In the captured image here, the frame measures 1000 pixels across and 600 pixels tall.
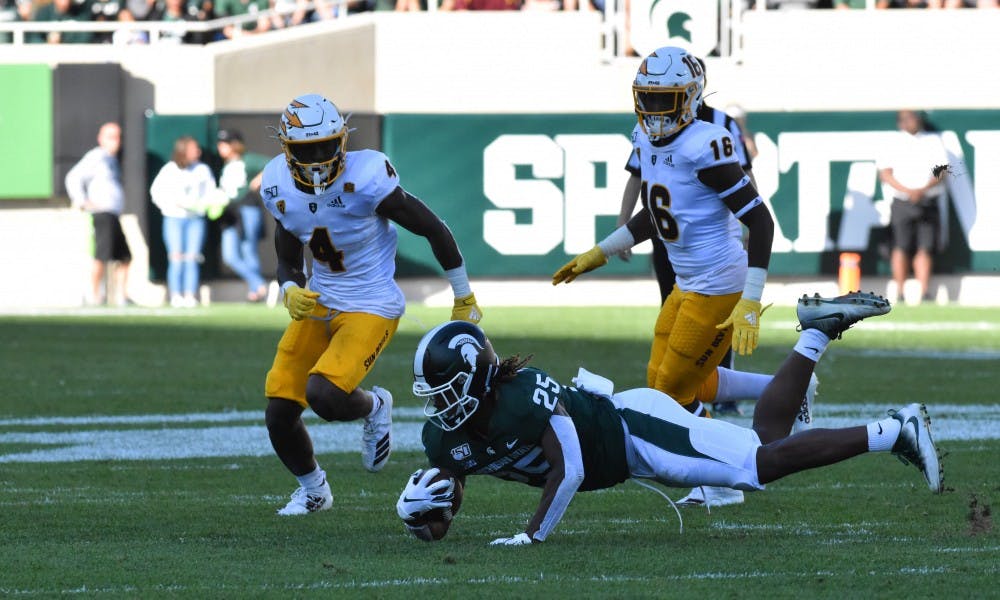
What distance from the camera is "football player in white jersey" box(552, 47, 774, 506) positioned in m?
6.77

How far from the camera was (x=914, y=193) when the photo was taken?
742 inches

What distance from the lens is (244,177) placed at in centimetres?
1939

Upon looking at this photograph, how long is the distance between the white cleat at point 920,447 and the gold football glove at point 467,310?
72.0 inches

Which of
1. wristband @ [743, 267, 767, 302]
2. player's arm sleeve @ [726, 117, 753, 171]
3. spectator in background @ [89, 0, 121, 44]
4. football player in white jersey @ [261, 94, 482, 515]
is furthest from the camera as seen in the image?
spectator in background @ [89, 0, 121, 44]

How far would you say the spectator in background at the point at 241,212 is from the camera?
19312 millimetres

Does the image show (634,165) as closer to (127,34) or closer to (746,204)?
(746,204)

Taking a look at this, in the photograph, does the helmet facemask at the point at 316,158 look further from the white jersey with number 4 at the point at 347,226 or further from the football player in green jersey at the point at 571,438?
the football player in green jersey at the point at 571,438

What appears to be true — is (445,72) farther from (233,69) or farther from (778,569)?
(778,569)

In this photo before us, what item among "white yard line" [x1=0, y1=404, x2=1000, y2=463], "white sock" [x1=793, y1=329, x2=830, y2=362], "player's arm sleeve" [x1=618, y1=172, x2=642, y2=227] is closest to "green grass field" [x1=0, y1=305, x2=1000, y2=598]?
"white yard line" [x1=0, y1=404, x2=1000, y2=463]

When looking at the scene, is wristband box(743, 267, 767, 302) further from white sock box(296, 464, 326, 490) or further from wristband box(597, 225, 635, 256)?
white sock box(296, 464, 326, 490)

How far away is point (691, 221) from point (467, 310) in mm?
936

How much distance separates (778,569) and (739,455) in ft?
2.06

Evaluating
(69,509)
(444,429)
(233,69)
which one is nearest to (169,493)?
(69,509)

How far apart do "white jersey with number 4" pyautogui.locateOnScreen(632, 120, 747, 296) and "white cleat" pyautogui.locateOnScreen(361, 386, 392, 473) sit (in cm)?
129
